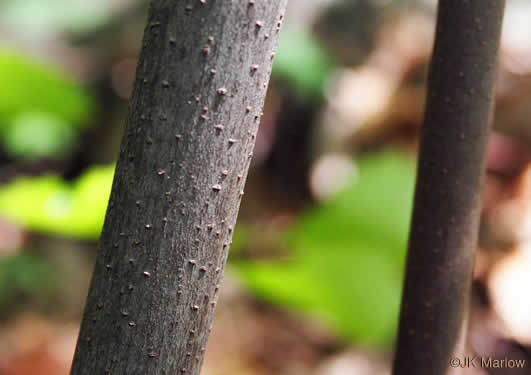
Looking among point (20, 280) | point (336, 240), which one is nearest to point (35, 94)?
point (20, 280)

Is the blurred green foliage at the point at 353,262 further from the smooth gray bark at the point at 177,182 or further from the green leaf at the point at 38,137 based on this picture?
the smooth gray bark at the point at 177,182

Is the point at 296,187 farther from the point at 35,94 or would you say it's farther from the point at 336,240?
the point at 35,94

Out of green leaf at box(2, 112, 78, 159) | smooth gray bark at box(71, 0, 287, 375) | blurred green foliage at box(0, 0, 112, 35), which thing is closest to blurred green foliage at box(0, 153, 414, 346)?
green leaf at box(2, 112, 78, 159)

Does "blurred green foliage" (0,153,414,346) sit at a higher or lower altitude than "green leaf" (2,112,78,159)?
lower

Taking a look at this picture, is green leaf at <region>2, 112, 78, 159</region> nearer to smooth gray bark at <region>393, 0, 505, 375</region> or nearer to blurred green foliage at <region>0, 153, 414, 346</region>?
blurred green foliage at <region>0, 153, 414, 346</region>

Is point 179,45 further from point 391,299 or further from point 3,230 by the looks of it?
point 3,230
